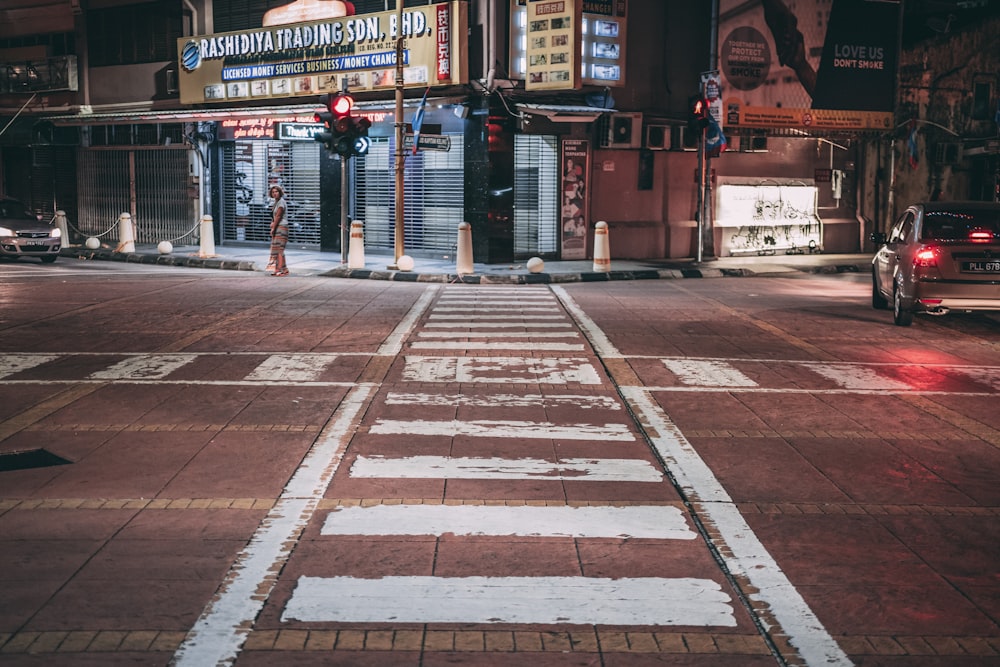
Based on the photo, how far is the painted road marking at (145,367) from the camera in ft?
36.5

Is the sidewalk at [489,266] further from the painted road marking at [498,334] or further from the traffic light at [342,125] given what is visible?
the painted road marking at [498,334]

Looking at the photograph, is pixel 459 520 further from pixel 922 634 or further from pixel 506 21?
pixel 506 21

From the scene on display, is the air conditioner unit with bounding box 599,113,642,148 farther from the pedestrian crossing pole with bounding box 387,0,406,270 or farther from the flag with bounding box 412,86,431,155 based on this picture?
the pedestrian crossing pole with bounding box 387,0,406,270

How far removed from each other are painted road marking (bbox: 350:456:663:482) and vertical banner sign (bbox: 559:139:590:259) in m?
21.9

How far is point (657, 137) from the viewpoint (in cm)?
3031

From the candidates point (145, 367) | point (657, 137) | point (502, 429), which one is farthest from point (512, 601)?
point (657, 137)

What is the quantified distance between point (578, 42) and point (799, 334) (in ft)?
44.0

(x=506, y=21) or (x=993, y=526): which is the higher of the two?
(x=506, y=21)

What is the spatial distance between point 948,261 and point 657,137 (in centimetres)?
1564

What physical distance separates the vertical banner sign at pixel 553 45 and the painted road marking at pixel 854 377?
51.2ft

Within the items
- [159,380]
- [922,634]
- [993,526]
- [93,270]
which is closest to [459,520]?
[922,634]

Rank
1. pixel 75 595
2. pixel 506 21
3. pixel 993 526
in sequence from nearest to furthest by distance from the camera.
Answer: pixel 75 595
pixel 993 526
pixel 506 21

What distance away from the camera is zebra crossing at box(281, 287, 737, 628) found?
498 centimetres

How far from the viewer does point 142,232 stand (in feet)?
120
